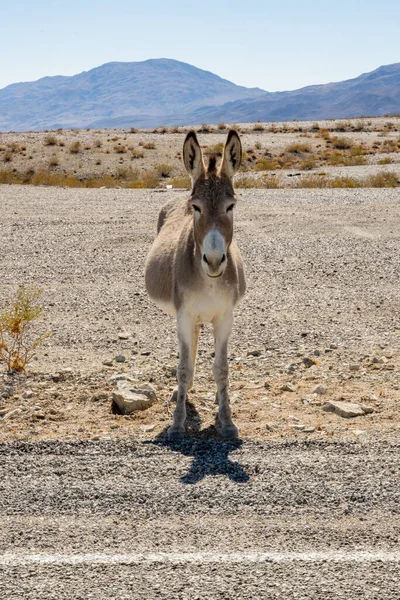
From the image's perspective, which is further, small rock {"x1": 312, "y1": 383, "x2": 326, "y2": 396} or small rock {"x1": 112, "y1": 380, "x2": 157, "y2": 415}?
small rock {"x1": 312, "y1": 383, "x2": 326, "y2": 396}

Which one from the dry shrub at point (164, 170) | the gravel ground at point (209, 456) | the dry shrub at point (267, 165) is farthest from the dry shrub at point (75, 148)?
the gravel ground at point (209, 456)

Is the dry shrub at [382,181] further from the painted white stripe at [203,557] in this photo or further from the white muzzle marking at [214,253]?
the painted white stripe at [203,557]

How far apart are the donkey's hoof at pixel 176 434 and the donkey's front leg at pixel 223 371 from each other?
1.26 ft

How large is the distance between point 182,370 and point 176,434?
1.99ft

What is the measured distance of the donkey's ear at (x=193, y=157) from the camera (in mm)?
6691

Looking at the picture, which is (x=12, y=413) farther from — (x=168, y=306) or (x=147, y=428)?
(x=168, y=306)

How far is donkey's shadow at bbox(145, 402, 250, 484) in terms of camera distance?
621 centimetres

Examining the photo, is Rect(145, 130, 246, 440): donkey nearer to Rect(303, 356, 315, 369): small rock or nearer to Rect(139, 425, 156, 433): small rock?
Rect(139, 425, 156, 433): small rock

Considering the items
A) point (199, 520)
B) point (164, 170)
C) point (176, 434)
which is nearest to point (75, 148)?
point (164, 170)

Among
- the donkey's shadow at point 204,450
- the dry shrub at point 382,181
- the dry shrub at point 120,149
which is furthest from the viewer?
the dry shrub at point 120,149

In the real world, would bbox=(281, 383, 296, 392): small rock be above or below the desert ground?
below

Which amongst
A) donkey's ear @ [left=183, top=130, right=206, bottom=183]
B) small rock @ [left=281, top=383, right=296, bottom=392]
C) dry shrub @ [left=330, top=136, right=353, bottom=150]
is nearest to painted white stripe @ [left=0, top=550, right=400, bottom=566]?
donkey's ear @ [left=183, top=130, right=206, bottom=183]

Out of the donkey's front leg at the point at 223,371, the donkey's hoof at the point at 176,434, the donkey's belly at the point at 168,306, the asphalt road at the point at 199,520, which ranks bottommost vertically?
the donkey's hoof at the point at 176,434

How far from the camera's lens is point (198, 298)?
23.0 feet
